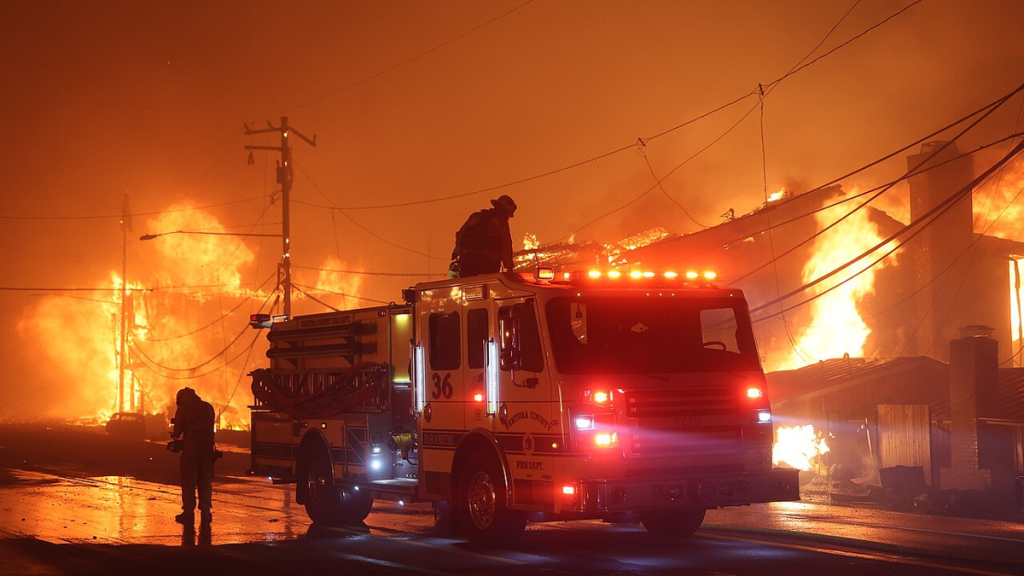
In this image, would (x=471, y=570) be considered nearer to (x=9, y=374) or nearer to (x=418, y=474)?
(x=418, y=474)

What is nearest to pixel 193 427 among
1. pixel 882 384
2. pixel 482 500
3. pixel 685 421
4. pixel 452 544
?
pixel 452 544

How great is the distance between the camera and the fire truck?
10.6 metres

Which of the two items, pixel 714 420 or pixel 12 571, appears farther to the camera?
pixel 714 420

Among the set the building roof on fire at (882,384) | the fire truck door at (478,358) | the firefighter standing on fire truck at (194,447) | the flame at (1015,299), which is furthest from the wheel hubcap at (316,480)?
the flame at (1015,299)

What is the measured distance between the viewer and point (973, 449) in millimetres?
24141

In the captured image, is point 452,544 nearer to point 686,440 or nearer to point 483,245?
point 686,440

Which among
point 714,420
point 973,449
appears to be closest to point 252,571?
point 714,420

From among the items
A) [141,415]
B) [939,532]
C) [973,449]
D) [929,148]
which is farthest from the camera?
[141,415]

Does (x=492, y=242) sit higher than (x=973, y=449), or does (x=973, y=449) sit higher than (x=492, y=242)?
(x=492, y=242)

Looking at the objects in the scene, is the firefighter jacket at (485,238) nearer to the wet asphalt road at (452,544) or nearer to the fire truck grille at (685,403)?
the fire truck grille at (685,403)

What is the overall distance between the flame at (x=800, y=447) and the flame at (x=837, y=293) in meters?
26.4

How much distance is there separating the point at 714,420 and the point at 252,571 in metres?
4.64

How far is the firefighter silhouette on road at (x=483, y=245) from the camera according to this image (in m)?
12.9

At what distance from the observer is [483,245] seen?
42.8ft
